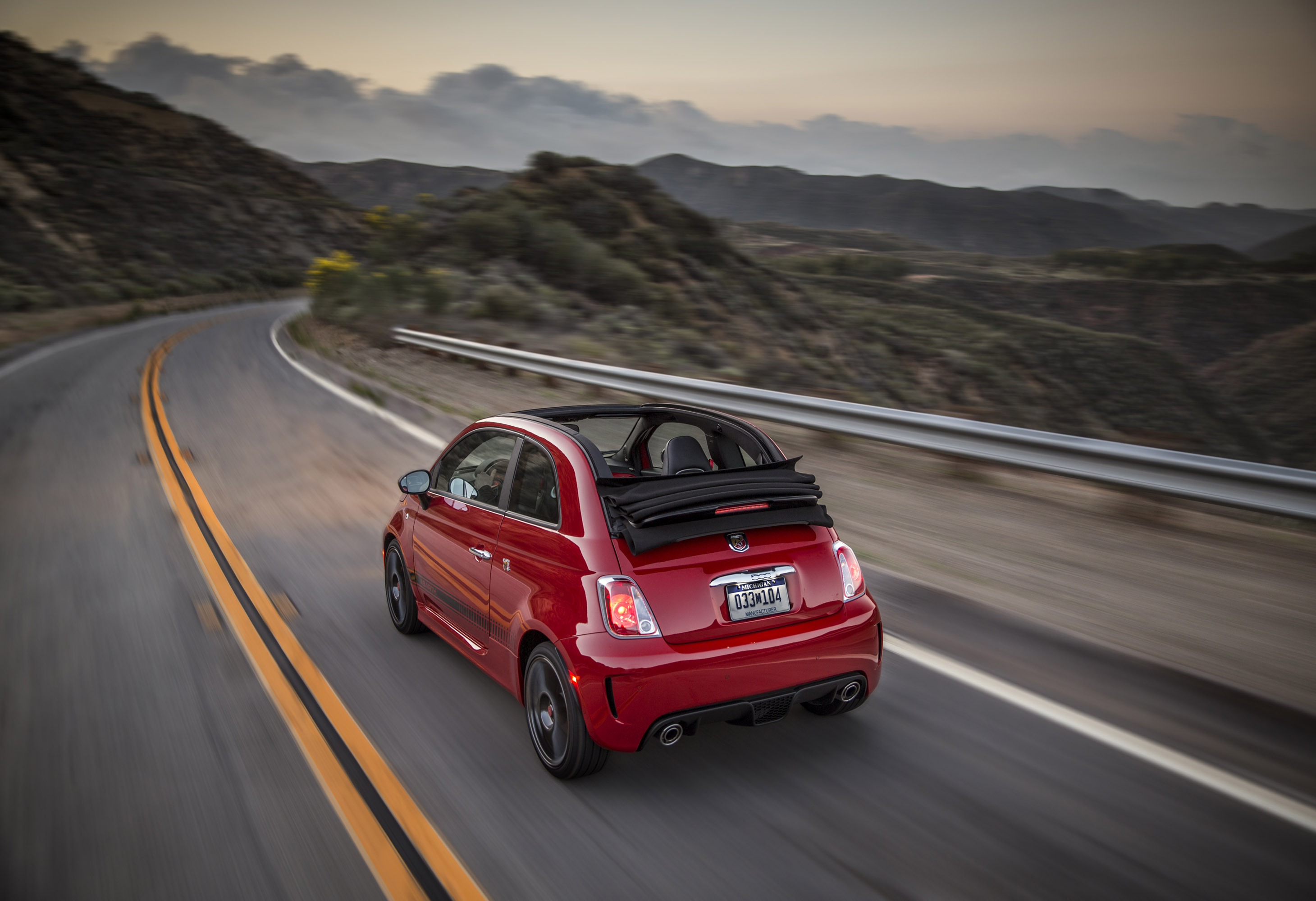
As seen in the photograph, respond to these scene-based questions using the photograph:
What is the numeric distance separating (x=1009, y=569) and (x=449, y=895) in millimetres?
4478

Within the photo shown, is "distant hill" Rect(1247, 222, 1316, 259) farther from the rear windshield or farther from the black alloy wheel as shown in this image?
the black alloy wheel

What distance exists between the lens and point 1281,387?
61938 millimetres

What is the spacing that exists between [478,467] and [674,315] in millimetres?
21977

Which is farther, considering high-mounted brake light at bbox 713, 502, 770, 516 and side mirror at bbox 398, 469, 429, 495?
side mirror at bbox 398, 469, 429, 495

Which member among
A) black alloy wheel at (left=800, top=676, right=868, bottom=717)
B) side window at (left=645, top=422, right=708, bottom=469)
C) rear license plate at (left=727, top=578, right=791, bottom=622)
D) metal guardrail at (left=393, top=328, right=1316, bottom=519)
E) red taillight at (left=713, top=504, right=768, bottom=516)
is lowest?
black alloy wheel at (left=800, top=676, right=868, bottom=717)

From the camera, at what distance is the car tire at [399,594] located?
16.9 feet

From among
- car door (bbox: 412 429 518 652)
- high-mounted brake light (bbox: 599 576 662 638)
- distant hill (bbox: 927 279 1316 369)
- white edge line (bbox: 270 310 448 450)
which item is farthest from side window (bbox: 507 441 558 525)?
distant hill (bbox: 927 279 1316 369)

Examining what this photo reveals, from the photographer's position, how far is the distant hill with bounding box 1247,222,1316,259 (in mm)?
117688

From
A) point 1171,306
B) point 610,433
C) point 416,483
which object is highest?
point 416,483

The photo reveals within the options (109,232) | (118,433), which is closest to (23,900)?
(118,433)

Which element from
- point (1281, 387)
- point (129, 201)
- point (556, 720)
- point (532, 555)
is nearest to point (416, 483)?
point (532, 555)

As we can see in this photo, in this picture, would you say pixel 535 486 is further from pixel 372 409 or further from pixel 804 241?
pixel 804 241

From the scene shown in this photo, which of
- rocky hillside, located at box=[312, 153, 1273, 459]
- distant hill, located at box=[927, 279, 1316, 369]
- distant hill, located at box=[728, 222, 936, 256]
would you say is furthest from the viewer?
distant hill, located at box=[728, 222, 936, 256]

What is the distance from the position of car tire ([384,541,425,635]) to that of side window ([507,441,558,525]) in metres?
1.39
